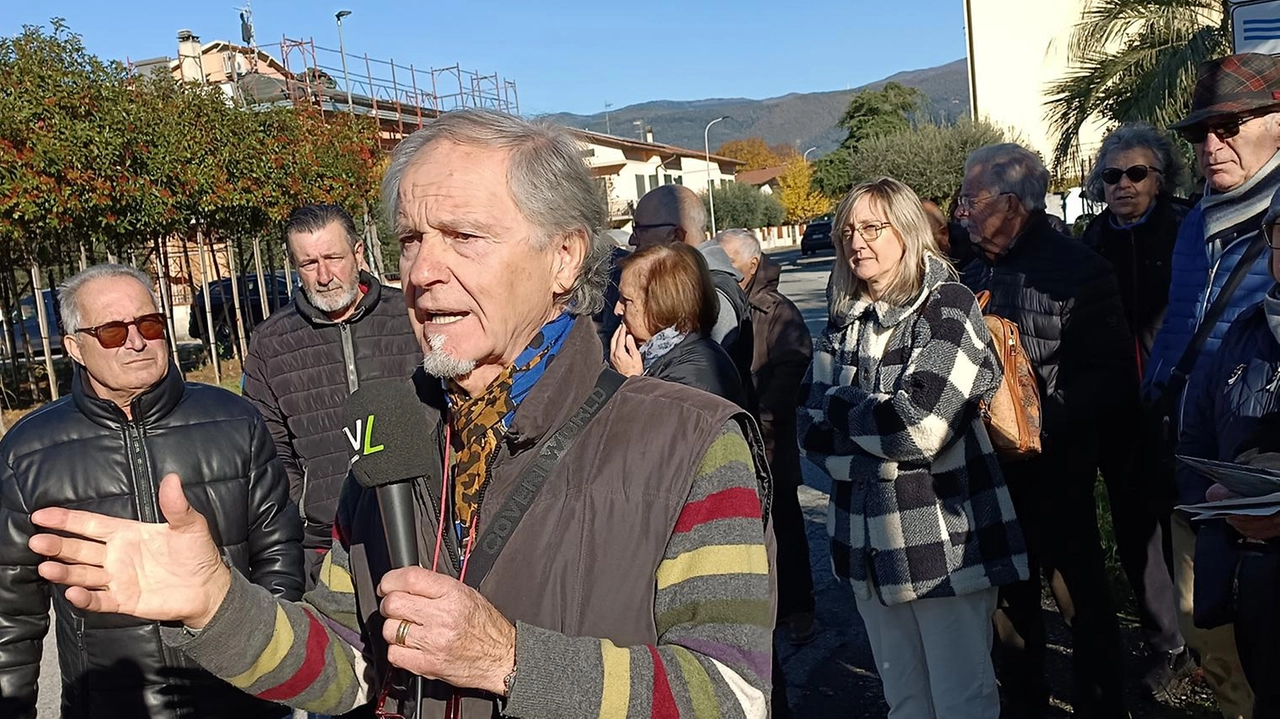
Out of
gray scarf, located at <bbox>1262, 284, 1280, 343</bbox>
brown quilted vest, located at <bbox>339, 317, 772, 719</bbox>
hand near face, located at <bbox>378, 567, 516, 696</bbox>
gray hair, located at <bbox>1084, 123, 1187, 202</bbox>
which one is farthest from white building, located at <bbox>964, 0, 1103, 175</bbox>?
hand near face, located at <bbox>378, 567, 516, 696</bbox>

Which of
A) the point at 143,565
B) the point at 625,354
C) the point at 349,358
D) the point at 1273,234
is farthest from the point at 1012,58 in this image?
the point at 143,565

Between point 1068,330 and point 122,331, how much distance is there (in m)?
3.36

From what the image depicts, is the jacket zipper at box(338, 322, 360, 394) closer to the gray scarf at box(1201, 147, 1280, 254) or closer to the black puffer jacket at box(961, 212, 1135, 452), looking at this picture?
the black puffer jacket at box(961, 212, 1135, 452)

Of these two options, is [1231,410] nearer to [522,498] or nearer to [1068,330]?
[1068,330]

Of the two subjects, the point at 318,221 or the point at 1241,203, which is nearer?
the point at 1241,203

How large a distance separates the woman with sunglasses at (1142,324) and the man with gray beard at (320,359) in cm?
309

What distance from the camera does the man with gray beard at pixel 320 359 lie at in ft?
13.7

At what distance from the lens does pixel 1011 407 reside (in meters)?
3.46

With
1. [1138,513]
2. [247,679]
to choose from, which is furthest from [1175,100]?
[247,679]

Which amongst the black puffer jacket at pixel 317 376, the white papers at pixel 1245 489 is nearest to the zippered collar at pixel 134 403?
the black puffer jacket at pixel 317 376

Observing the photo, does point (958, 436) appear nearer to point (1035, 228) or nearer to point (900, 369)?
point (900, 369)

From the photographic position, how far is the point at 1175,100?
38.5 feet

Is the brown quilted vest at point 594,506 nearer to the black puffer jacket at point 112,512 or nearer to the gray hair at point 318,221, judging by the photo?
the black puffer jacket at point 112,512

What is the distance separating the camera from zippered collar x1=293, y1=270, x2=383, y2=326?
14.2 feet
